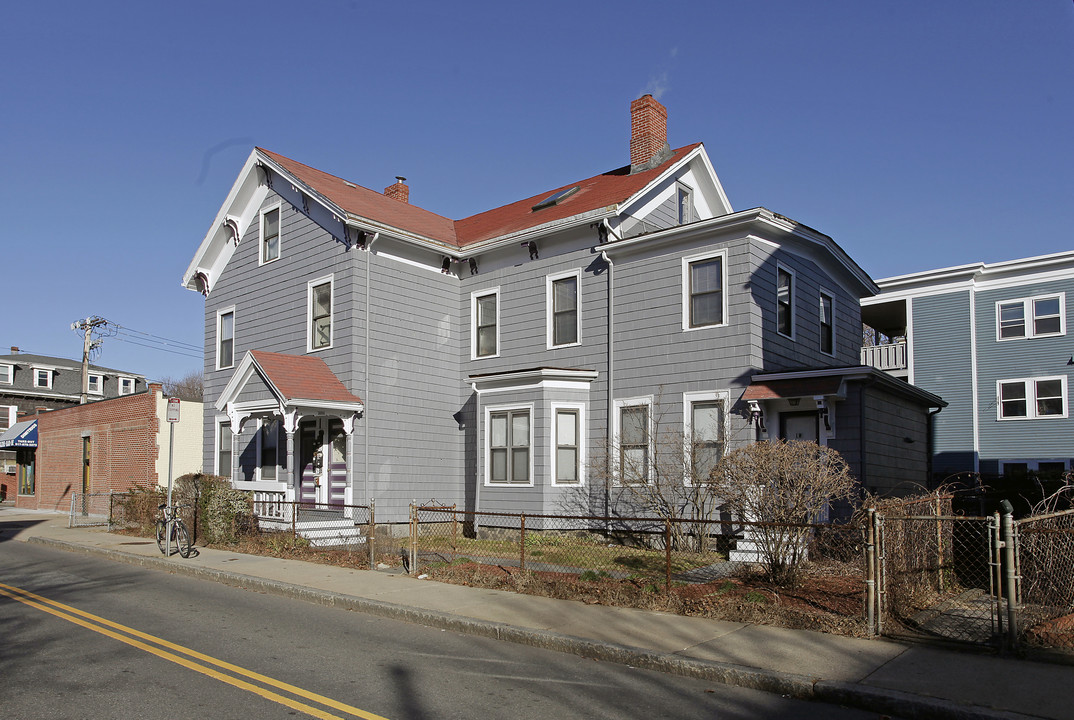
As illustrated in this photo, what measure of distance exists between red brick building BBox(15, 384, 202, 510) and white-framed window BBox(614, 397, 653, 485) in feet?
43.1

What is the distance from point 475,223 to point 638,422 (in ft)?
31.6

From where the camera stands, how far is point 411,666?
780 centimetres

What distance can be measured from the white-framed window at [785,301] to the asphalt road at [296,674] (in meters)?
10.5

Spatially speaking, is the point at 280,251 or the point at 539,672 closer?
the point at 539,672

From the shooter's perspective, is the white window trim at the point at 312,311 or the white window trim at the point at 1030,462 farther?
the white window trim at the point at 1030,462

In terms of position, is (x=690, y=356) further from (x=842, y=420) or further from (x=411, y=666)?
(x=411, y=666)

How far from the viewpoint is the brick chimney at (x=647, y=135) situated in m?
22.0

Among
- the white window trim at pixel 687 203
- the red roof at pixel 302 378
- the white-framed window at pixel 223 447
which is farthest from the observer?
the white-framed window at pixel 223 447

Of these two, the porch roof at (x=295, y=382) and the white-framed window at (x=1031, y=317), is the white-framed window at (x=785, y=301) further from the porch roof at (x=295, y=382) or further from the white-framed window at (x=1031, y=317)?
the white-framed window at (x=1031, y=317)

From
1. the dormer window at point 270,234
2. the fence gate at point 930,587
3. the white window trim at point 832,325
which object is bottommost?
the fence gate at point 930,587

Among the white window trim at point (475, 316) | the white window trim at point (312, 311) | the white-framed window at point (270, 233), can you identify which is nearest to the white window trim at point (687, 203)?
the white window trim at point (475, 316)

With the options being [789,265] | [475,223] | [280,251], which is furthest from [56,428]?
[789,265]

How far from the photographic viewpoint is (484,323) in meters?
20.8

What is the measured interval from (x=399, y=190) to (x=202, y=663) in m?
20.0
